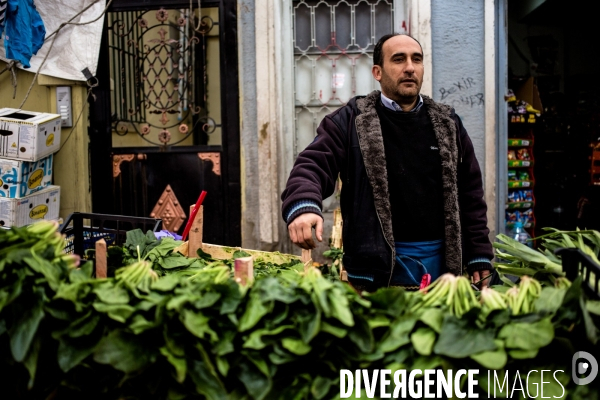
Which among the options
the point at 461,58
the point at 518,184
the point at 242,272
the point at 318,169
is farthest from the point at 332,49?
the point at 242,272

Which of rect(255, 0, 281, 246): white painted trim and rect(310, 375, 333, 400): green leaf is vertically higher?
rect(255, 0, 281, 246): white painted trim

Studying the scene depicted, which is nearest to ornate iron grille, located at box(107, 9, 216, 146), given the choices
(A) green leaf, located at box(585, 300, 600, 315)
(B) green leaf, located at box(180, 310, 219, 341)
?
(B) green leaf, located at box(180, 310, 219, 341)

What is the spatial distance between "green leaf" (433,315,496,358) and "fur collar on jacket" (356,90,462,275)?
1302 mm

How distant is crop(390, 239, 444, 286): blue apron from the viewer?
3.03 meters

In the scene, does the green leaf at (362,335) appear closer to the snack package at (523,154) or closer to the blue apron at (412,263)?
the blue apron at (412,263)

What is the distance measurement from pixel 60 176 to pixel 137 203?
778 mm

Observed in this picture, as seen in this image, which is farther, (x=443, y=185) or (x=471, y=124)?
(x=471, y=124)

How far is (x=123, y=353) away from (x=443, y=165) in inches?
73.9

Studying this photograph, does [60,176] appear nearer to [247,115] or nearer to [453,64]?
[247,115]

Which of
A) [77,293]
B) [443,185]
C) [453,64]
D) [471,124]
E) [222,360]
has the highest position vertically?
[453,64]

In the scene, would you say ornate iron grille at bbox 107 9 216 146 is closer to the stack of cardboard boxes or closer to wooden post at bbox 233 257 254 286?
the stack of cardboard boxes

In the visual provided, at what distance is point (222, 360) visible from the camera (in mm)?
1642

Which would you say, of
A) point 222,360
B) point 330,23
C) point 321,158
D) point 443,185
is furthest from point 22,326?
point 330,23

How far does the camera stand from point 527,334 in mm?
1603
